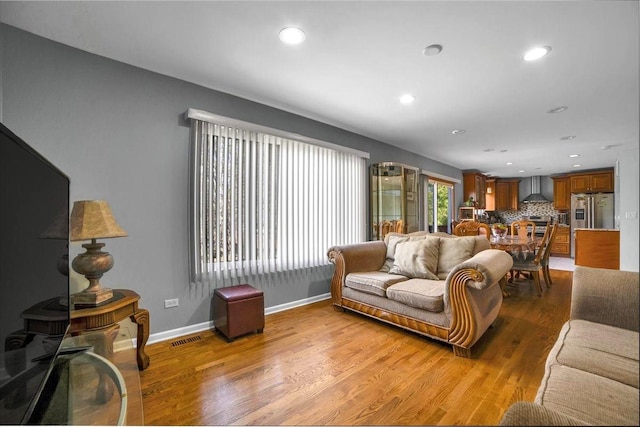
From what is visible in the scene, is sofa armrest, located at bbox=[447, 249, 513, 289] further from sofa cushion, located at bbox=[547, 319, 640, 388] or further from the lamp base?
the lamp base

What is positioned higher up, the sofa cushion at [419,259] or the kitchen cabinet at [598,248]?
the kitchen cabinet at [598,248]

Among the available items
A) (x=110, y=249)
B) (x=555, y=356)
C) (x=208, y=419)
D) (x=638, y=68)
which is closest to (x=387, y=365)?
(x=208, y=419)

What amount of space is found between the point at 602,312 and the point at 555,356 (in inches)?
6.8

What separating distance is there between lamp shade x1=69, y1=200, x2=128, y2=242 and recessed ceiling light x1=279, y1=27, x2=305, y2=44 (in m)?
1.64

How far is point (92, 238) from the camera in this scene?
1548mm

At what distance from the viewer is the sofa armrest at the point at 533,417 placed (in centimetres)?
26

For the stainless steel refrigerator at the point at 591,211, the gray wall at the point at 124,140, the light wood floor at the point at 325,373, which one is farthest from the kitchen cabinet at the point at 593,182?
the gray wall at the point at 124,140

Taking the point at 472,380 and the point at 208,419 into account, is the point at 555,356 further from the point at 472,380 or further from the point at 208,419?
the point at 208,419

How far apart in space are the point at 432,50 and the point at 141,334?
9.54 ft

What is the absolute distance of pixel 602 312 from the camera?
1.18 ft

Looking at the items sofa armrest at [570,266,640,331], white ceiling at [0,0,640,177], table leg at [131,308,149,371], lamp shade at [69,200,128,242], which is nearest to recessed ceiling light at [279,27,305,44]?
white ceiling at [0,0,640,177]

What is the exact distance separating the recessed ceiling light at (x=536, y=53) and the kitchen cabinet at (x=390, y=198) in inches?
88.7

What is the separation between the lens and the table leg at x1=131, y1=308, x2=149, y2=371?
5.71 feet

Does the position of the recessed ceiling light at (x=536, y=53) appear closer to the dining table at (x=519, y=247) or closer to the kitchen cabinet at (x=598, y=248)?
the dining table at (x=519, y=247)
